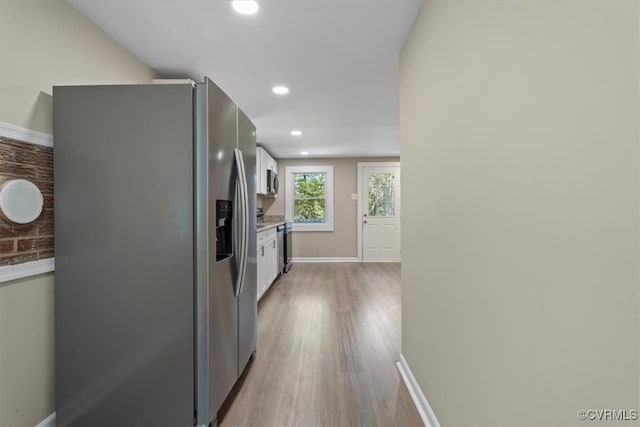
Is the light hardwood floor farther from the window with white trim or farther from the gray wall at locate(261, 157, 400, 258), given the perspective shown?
the window with white trim

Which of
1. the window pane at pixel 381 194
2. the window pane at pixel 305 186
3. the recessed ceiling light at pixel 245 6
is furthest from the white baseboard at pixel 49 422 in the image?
the window pane at pixel 381 194

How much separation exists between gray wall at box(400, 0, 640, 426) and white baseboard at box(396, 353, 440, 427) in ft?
0.29

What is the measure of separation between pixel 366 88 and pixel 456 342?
2297mm

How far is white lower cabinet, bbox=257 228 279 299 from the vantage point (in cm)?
362

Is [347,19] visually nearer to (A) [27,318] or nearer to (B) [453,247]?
(B) [453,247]

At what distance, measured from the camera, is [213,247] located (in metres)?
1.49

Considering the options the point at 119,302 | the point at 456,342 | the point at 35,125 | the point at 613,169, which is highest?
the point at 35,125

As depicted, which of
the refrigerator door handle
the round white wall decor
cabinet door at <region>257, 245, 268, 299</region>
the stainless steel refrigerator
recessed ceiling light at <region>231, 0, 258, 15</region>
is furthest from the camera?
cabinet door at <region>257, 245, 268, 299</region>

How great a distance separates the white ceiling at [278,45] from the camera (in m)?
1.65

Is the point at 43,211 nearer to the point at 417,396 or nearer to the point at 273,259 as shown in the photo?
the point at 417,396

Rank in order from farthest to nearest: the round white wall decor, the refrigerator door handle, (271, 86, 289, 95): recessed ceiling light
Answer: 1. (271, 86, 289, 95): recessed ceiling light
2. the refrigerator door handle
3. the round white wall decor

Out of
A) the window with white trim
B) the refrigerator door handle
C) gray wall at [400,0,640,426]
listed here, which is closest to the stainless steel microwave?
the window with white trim

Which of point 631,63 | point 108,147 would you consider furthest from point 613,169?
point 108,147

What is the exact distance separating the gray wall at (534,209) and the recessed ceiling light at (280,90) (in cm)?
162
